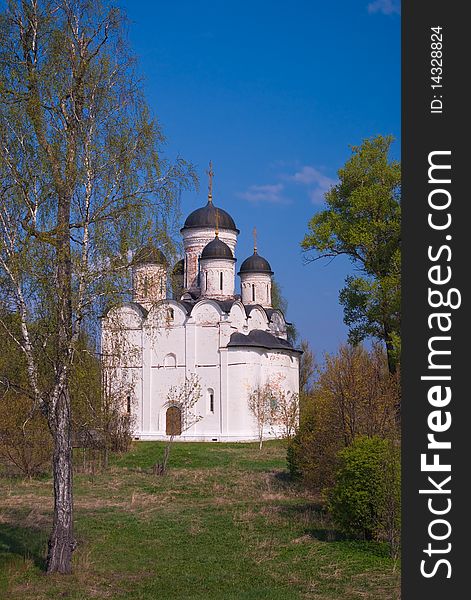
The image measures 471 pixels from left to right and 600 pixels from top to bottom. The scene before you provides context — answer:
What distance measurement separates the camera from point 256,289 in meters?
42.4

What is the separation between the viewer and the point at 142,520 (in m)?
14.1

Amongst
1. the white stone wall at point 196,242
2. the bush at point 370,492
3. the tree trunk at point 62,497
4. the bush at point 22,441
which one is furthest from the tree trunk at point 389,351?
the white stone wall at point 196,242

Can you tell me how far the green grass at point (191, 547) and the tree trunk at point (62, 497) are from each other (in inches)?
9.7

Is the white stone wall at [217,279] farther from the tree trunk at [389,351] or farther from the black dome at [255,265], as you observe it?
the tree trunk at [389,351]

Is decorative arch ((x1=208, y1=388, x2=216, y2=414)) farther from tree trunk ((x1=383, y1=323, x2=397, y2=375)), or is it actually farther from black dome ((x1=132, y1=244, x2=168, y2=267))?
black dome ((x1=132, y1=244, x2=168, y2=267))

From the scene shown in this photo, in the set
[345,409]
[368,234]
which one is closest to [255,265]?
[368,234]

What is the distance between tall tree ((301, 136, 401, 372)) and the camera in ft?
65.9

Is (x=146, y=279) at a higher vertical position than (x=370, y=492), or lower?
higher

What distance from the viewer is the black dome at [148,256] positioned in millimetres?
10617

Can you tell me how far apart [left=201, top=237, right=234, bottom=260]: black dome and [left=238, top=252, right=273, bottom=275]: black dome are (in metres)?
3.53

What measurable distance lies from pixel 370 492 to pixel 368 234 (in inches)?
383

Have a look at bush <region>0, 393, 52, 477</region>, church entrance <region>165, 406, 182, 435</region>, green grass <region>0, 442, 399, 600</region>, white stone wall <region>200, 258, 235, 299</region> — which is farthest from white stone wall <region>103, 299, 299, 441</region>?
green grass <region>0, 442, 399, 600</region>

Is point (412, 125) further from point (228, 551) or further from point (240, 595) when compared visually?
point (228, 551)

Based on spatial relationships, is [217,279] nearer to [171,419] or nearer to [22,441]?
[171,419]
